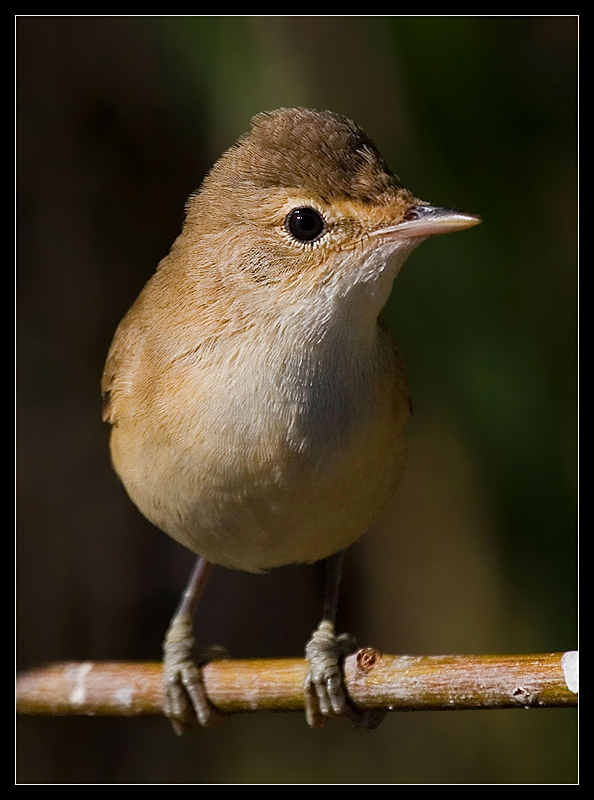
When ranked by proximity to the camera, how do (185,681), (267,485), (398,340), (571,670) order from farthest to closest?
(398,340) < (185,681) < (267,485) < (571,670)

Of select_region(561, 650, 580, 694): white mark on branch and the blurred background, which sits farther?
the blurred background

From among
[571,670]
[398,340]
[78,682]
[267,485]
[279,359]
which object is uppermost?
[398,340]

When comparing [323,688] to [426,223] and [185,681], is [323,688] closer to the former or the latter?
[185,681]

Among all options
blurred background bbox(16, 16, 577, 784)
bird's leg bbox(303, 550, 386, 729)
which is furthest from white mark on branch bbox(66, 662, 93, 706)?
blurred background bbox(16, 16, 577, 784)

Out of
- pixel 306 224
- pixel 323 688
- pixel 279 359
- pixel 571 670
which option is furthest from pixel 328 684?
pixel 306 224

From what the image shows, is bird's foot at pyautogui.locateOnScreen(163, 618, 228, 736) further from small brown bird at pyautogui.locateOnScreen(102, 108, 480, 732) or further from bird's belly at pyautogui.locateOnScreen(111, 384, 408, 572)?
bird's belly at pyautogui.locateOnScreen(111, 384, 408, 572)

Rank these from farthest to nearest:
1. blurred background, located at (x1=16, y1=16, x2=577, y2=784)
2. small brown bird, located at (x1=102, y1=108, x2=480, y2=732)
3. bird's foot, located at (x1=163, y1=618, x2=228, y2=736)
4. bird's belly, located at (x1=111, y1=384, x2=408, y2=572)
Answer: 1. blurred background, located at (x1=16, y1=16, x2=577, y2=784)
2. bird's foot, located at (x1=163, y1=618, x2=228, y2=736)
3. bird's belly, located at (x1=111, y1=384, x2=408, y2=572)
4. small brown bird, located at (x1=102, y1=108, x2=480, y2=732)

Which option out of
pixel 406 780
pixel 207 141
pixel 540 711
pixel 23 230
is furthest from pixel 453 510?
pixel 23 230
